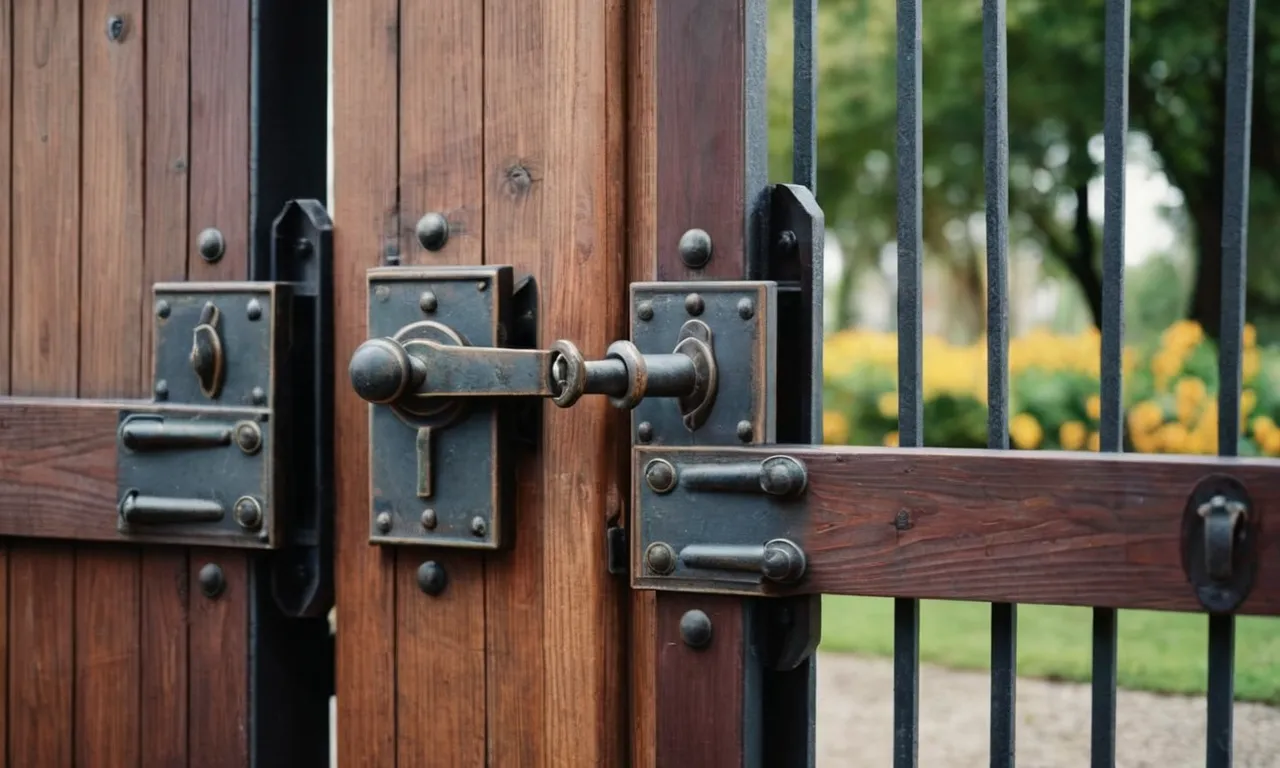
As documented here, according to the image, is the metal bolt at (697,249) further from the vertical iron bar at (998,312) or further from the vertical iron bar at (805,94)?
the vertical iron bar at (998,312)

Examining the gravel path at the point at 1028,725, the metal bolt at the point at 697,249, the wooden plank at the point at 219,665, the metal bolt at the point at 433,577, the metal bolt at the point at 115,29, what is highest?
the metal bolt at the point at 115,29

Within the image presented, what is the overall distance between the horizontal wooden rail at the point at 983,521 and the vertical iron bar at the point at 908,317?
61mm

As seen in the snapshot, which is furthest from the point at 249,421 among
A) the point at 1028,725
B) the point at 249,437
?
the point at 1028,725

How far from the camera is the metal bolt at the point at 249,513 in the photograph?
164 cm

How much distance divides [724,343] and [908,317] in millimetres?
203

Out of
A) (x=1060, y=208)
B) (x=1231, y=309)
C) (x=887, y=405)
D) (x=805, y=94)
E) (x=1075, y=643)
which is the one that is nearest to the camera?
(x=1231, y=309)

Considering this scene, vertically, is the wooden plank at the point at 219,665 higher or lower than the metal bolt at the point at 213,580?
lower

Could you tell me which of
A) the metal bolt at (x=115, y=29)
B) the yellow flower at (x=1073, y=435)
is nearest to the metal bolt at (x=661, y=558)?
the metal bolt at (x=115, y=29)

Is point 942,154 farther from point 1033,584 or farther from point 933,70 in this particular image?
point 1033,584

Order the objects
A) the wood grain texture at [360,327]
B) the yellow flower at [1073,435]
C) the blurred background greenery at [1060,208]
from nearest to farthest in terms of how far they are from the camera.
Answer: the wood grain texture at [360,327]
the blurred background greenery at [1060,208]
the yellow flower at [1073,435]

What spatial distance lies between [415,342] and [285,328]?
0.97 ft

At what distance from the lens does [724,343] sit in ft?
4.80

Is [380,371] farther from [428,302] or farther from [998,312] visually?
[998,312]

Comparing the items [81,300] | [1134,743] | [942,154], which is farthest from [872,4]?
Result: [81,300]
